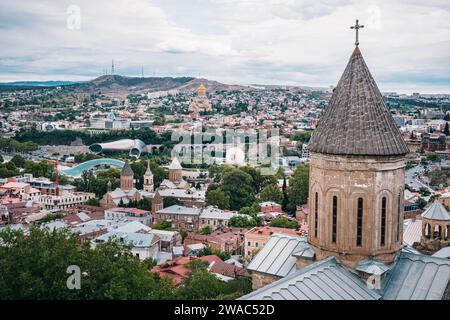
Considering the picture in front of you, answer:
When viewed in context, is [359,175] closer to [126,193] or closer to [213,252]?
[213,252]

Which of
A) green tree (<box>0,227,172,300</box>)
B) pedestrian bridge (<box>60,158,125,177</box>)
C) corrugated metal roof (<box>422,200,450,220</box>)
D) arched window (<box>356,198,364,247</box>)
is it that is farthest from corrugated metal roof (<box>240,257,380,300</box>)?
pedestrian bridge (<box>60,158,125,177</box>)

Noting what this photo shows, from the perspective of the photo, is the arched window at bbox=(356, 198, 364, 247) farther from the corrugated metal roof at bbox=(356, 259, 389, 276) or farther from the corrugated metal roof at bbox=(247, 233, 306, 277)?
the corrugated metal roof at bbox=(247, 233, 306, 277)

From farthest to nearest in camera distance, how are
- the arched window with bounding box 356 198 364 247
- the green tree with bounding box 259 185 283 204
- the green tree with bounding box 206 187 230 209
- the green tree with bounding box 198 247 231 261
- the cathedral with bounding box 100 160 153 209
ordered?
the green tree with bounding box 259 185 283 204 < the cathedral with bounding box 100 160 153 209 < the green tree with bounding box 206 187 230 209 < the green tree with bounding box 198 247 231 261 < the arched window with bounding box 356 198 364 247

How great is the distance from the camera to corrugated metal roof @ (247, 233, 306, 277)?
36.1 feet

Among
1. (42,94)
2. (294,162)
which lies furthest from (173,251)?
(42,94)

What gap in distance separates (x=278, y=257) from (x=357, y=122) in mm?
3195

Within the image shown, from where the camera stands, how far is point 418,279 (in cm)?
975

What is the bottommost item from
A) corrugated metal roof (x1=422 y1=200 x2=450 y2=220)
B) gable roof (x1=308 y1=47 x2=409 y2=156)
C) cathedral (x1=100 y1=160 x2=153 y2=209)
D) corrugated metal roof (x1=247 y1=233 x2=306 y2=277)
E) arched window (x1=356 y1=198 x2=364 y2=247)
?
cathedral (x1=100 y1=160 x2=153 y2=209)

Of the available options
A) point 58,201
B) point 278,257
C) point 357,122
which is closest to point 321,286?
point 278,257

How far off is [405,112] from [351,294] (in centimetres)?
13222

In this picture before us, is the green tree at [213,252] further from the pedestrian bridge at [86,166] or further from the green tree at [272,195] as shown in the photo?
the pedestrian bridge at [86,166]

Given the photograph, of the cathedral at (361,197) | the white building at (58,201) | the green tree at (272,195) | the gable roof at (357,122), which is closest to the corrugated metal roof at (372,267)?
the cathedral at (361,197)
